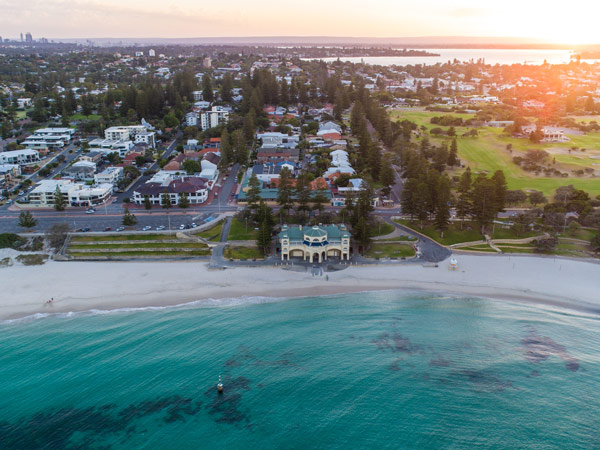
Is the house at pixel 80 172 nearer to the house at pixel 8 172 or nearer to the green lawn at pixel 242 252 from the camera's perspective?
the house at pixel 8 172

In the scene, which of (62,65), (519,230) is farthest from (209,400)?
(62,65)

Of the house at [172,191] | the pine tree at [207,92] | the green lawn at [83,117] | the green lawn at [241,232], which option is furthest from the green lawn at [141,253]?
the pine tree at [207,92]

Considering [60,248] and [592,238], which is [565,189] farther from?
[60,248]

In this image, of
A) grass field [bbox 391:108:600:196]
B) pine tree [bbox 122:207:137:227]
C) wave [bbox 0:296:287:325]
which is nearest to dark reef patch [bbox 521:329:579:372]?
wave [bbox 0:296:287:325]

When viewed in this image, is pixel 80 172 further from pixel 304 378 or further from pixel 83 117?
pixel 304 378

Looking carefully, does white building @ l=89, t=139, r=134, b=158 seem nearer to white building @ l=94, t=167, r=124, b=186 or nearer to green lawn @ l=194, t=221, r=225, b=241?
white building @ l=94, t=167, r=124, b=186
